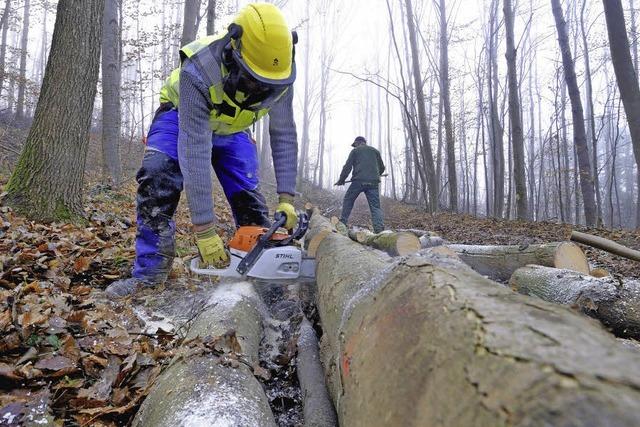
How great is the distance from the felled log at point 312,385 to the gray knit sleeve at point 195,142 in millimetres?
969

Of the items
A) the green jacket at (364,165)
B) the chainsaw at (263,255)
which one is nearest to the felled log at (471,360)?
the chainsaw at (263,255)

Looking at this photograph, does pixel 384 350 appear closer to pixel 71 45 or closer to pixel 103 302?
pixel 103 302

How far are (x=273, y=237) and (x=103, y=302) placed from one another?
109 centimetres

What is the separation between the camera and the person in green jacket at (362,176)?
311 inches

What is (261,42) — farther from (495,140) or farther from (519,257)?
(495,140)

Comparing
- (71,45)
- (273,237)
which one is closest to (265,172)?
(71,45)

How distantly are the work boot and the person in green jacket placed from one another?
526 centimetres

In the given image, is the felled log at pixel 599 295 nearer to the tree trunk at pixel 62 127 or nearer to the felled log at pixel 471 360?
the felled log at pixel 471 360

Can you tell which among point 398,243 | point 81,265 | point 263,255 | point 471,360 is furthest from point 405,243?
point 471,360

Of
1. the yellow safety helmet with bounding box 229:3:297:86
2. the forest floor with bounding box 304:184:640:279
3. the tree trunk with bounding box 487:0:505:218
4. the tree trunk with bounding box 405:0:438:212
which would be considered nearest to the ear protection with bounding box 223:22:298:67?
the yellow safety helmet with bounding box 229:3:297:86

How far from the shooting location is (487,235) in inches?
275

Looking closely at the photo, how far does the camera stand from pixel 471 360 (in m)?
0.64

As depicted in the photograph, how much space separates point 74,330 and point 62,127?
2.75 meters

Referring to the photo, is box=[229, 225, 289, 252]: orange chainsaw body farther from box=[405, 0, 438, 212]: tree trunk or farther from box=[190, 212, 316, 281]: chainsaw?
box=[405, 0, 438, 212]: tree trunk
